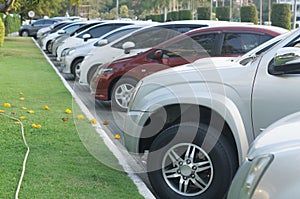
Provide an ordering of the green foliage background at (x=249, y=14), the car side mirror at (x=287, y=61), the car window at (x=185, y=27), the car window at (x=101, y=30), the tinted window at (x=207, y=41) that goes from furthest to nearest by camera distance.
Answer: the green foliage background at (x=249, y=14), the car window at (x=101, y=30), the car window at (x=185, y=27), the tinted window at (x=207, y=41), the car side mirror at (x=287, y=61)

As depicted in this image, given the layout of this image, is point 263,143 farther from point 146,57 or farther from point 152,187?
point 146,57

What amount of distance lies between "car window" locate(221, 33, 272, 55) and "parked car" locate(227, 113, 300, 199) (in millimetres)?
6904

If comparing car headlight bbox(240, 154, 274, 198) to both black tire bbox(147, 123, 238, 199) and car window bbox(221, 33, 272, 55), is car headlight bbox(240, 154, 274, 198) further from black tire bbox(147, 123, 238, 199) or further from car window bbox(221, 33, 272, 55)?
car window bbox(221, 33, 272, 55)

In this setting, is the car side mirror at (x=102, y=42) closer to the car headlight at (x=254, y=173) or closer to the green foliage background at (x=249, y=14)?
the car headlight at (x=254, y=173)

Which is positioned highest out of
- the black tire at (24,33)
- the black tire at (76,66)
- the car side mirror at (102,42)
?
the car side mirror at (102,42)

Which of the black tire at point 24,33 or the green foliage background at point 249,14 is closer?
the green foliage background at point 249,14

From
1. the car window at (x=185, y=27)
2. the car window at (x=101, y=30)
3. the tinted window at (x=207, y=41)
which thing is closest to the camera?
the tinted window at (x=207, y=41)

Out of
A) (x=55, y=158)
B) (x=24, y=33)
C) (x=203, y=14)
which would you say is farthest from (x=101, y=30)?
(x=203, y=14)

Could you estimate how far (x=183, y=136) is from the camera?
586 centimetres

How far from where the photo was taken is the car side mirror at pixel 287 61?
17.7ft

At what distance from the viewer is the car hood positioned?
357 cm

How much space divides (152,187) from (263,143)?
2.54 meters

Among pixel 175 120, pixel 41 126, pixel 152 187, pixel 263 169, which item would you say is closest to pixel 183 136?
pixel 175 120

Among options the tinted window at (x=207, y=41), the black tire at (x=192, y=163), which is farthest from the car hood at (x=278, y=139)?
the tinted window at (x=207, y=41)
